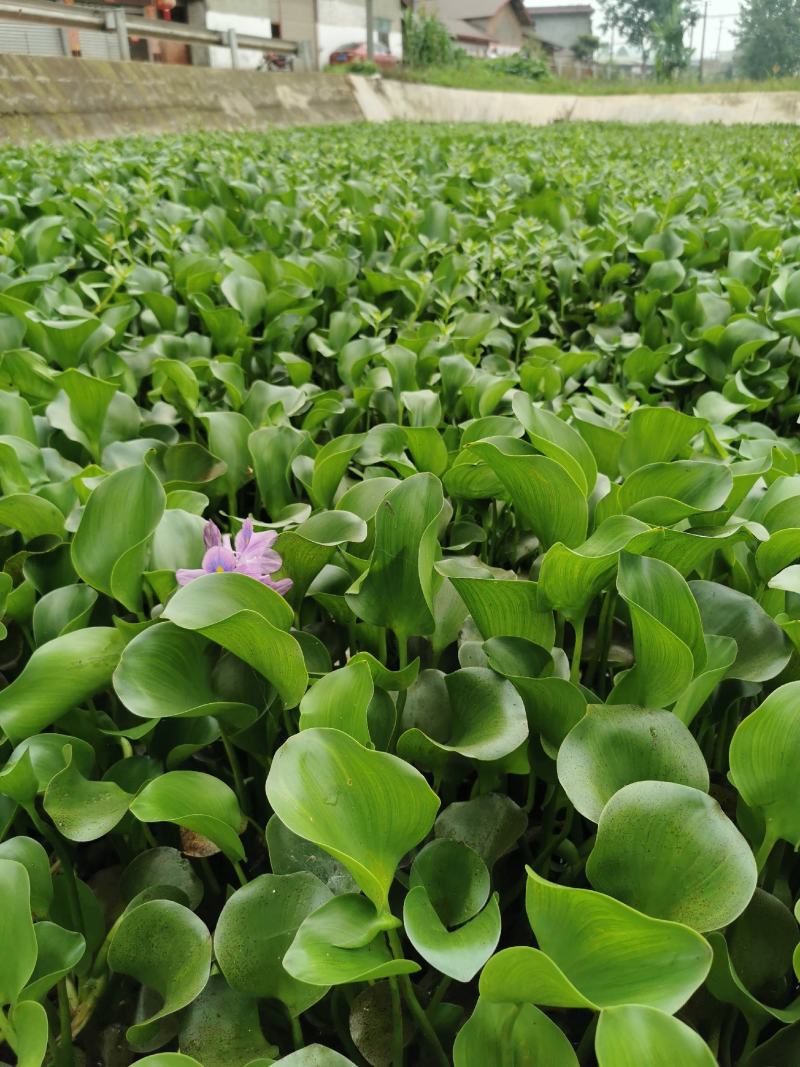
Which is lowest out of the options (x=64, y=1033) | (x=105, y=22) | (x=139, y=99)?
(x=64, y=1033)

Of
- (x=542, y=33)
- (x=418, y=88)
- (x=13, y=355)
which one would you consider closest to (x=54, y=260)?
(x=13, y=355)

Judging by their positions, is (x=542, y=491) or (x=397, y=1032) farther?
(x=542, y=491)

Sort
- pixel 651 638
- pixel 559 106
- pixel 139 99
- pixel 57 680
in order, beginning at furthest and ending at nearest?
Result: pixel 559 106 → pixel 139 99 → pixel 57 680 → pixel 651 638

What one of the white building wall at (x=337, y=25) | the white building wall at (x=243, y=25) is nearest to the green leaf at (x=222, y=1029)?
the white building wall at (x=243, y=25)

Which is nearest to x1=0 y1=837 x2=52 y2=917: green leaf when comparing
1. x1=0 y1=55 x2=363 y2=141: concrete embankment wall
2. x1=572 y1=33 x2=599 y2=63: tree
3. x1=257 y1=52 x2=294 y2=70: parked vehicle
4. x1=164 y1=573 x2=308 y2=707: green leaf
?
x1=164 y1=573 x2=308 y2=707: green leaf

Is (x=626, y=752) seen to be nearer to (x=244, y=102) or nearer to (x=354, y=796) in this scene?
(x=354, y=796)

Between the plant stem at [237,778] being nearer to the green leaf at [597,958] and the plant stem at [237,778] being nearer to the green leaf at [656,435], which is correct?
the green leaf at [597,958]

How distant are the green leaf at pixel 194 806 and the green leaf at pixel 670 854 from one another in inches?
10.9

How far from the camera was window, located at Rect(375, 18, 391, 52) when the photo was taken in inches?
1294

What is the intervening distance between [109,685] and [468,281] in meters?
1.82

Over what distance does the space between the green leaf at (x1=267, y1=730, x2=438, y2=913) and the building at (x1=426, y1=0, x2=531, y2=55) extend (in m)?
52.9

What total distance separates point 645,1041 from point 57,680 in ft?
1.79

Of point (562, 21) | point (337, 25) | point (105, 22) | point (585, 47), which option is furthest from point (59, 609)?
point (562, 21)

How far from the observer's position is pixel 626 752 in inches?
23.6
